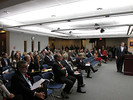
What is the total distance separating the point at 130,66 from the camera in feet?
18.9

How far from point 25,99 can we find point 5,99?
396 millimetres

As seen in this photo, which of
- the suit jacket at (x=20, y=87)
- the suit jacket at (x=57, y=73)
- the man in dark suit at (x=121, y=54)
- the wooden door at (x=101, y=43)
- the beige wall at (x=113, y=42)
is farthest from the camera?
the wooden door at (x=101, y=43)

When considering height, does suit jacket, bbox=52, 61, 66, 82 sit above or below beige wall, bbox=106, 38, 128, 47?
below

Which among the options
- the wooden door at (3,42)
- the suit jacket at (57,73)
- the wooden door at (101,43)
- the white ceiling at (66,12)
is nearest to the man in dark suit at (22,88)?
the suit jacket at (57,73)

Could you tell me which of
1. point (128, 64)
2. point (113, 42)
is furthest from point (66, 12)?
point (113, 42)

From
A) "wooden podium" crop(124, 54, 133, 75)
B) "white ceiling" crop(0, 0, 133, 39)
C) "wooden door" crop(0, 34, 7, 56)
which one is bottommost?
"wooden podium" crop(124, 54, 133, 75)

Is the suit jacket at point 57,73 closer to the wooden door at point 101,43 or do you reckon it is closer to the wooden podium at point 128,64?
the wooden podium at point 128,64

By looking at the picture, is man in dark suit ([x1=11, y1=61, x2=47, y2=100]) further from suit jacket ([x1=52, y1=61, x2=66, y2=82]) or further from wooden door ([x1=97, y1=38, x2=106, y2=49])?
wooden door ([x1=97, y1=38, x2=106, y2=49])

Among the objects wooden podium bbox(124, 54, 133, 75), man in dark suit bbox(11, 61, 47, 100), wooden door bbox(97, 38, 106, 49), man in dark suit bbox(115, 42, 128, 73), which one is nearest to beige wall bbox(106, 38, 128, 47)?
wooden door bbox(97, 38, 106, 49)

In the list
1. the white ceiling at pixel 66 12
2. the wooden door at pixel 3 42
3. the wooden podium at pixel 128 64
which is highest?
the white ceiling at pixel 66 12

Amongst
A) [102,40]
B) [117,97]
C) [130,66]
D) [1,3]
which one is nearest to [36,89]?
[117,97]

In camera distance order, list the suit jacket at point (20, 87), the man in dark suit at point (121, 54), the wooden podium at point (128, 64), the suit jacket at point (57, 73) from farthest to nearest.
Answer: the man in dark suit at point (121, 54)
the wooden podium at point (128, 64)
the suit jacket at point (57, 73)
the suit jacket at point (20, 87)

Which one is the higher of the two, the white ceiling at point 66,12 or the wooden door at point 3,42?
the white ceiling at point 66,12

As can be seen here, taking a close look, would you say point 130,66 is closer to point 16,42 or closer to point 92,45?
point 16,42
